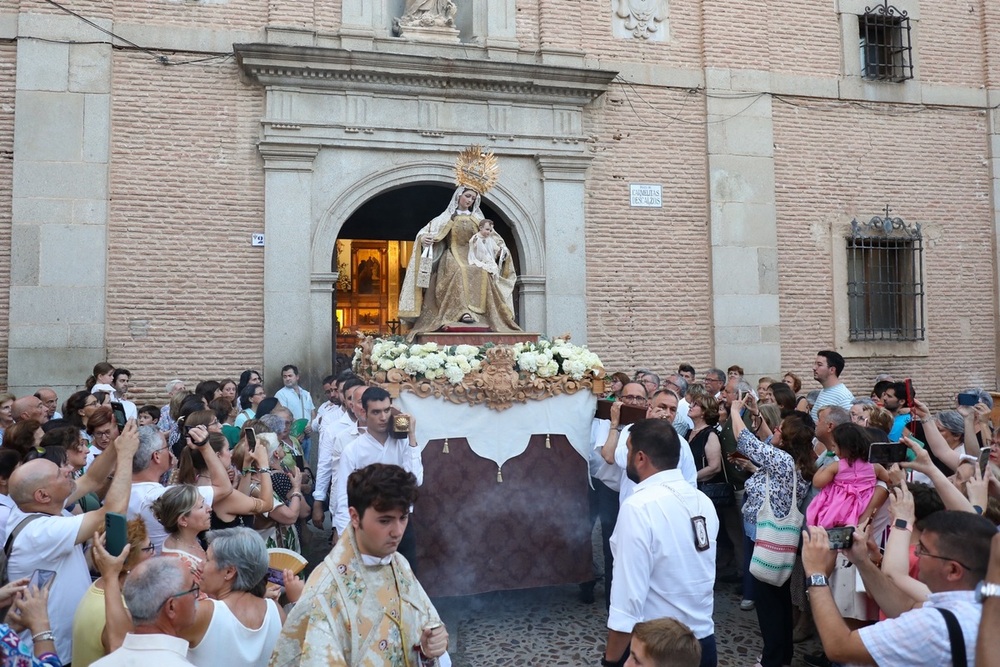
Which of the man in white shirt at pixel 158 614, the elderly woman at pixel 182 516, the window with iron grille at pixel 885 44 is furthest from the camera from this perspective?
the window with iron grille at pixel 885 44

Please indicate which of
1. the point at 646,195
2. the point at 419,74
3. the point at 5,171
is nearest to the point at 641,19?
the point at 646,195

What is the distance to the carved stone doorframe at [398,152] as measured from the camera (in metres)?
10.4

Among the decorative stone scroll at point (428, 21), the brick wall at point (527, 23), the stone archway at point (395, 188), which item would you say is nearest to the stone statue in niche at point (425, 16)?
the decorative stone scroll at point (428, 21)

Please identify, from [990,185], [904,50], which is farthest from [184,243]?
[990,185]

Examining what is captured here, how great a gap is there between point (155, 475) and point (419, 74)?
796cm

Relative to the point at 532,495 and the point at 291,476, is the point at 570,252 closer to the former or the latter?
the point at 532,495

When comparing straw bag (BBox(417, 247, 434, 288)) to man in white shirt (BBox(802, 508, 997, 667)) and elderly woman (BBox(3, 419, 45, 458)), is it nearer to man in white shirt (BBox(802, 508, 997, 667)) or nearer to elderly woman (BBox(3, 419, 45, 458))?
elderly woman (BBox(3, 419, 45, 458))

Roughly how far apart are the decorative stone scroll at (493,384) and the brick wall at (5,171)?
6.08m

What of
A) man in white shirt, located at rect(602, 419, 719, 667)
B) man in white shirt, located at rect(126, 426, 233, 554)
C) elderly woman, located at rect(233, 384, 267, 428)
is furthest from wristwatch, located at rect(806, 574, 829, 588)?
elderly woman, located at rect(233, 384, 267, 428)

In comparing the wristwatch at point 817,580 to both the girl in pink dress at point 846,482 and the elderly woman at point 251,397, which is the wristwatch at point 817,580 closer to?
the girl in pink dress at point 846,482

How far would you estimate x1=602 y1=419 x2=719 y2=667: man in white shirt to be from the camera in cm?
305

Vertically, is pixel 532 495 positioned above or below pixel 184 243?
below

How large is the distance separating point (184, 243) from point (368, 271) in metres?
4.85

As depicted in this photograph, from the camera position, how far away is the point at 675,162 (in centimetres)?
1201
